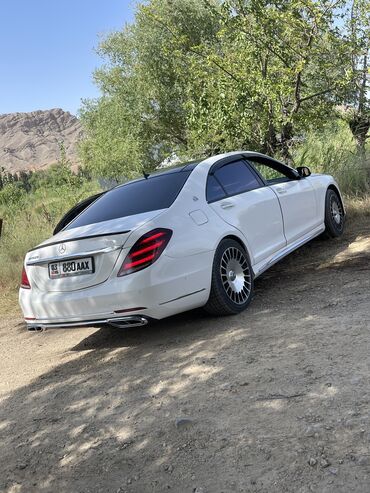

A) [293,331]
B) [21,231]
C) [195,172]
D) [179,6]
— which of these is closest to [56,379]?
[293,331]

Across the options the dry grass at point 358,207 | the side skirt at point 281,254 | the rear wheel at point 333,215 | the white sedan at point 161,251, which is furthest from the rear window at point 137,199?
the dry grass at point 358,207

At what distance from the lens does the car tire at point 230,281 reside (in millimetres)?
4738

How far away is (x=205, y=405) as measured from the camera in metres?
3.22

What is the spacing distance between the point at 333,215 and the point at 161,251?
3946 millimetres

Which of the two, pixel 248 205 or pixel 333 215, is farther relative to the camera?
pixel 333 215

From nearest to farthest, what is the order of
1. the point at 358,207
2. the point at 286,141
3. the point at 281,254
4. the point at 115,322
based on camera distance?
the point at 115,322
the point at 281,254
the point at 358,207
the point at 286,141

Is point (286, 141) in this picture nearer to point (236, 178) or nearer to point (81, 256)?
point (236, 178)

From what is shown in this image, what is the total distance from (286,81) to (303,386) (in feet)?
27.0

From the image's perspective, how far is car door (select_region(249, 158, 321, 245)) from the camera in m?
6.17

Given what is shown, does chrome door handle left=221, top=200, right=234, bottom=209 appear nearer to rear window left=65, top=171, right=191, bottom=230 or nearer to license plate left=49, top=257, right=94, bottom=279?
rear window left=65, top=171, right=191, bottom=230

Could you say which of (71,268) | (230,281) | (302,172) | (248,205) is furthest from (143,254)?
(302,172)

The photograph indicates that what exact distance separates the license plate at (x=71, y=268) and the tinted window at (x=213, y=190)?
1410mm

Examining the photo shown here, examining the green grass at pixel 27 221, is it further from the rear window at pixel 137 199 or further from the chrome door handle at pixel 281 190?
the chrome door handle at pixel 281 190

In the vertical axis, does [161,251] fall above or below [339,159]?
below
